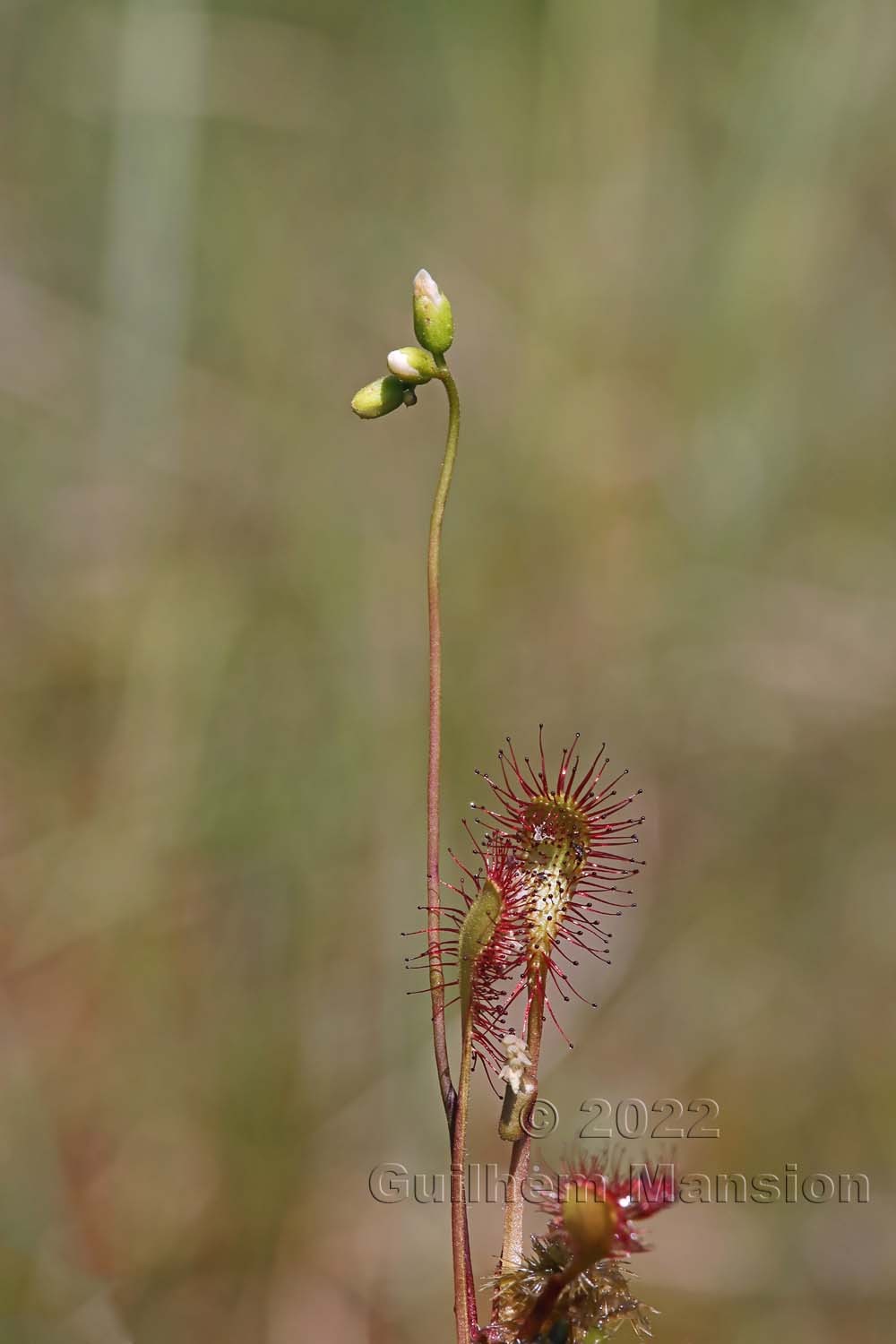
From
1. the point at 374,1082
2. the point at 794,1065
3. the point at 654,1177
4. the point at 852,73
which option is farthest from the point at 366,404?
the point at 852,73

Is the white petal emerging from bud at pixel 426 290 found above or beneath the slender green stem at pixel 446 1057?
above

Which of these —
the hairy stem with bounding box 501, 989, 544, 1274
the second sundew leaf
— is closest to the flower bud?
the hairy stem with bounding box 501, 989, 544, 1274

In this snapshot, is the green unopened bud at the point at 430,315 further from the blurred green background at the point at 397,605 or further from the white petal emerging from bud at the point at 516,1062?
the blurred green background at the point at 397,605

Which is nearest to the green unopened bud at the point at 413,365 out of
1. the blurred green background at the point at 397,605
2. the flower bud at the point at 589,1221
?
the flower bud at the point at 589,1221

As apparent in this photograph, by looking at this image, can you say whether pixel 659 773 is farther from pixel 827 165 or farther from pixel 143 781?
pixel 827 165

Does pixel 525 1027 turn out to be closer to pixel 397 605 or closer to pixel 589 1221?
pixel 589 1221

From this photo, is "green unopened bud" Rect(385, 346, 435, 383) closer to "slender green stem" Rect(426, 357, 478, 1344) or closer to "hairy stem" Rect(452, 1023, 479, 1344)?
"slender green stem" Rect(426, 357, 478, 1344)

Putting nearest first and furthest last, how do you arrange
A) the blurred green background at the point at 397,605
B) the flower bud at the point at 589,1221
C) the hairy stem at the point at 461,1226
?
1. the flower bud at the point at 589,1221
2. the hairy stem at the point at 461,1226
3. the blurred green background at the point at 397,605
